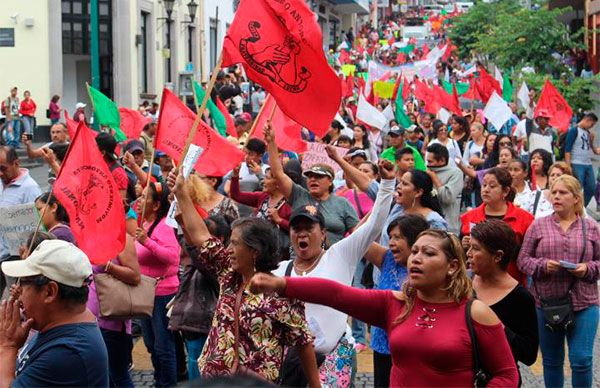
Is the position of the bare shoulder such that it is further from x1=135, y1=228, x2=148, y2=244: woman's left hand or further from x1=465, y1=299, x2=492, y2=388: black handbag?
x1=135, y1=228, x2=148, y2=244: woman's left hand

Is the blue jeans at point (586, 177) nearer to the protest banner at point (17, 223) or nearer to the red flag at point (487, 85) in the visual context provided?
the red flag at point (487, 85)

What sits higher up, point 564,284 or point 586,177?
point 564,284

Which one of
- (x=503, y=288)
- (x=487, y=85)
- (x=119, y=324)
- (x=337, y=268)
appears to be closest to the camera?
(x=503, y=288)

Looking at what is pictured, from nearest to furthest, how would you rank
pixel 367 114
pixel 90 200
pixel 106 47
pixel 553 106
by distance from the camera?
pixel 90 200 → pixel 367 114 → pixel 553 106 → pixel 106 47

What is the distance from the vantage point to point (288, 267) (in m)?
5.93

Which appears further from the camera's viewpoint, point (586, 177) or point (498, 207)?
point (586, 177)

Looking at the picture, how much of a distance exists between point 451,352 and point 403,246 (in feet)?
5.55

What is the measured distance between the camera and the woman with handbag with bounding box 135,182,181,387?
7.32m

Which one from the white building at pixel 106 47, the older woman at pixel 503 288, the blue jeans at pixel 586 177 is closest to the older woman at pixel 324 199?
the older woman at pixel 503 288

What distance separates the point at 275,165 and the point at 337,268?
1.73 meters

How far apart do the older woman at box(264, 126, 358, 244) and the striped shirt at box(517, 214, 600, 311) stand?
143 cm

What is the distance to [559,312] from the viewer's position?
260 inches

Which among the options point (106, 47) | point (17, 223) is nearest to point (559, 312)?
point (17, 223)

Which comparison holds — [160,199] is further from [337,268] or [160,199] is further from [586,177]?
[586,177]
